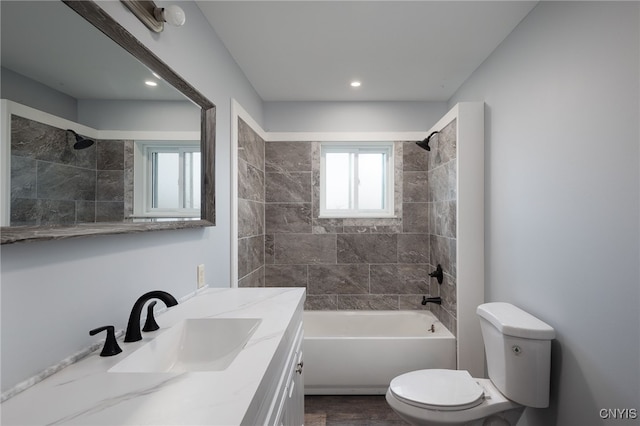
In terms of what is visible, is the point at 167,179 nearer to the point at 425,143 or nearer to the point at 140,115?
the point at 140,115

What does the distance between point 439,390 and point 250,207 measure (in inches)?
73.6

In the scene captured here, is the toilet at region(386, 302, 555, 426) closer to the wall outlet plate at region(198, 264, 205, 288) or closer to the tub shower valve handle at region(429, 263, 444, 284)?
the tub shower valve handle at region(429, 263, 444, 284)

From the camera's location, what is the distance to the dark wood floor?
88.6 inches

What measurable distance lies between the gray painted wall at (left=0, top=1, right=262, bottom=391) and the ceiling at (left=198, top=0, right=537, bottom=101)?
30 cm

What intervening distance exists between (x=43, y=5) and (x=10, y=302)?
733 mm

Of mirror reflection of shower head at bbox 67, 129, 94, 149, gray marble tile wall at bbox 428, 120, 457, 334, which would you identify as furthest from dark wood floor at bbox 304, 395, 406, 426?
mirror reflection of shower head at bbox 67, 129, 94, 149

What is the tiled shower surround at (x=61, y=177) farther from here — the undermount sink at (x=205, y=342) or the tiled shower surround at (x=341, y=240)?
the tiled shower surround at (x=341, y=240)

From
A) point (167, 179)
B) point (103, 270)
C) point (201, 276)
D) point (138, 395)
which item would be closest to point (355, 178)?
point (201, 276)

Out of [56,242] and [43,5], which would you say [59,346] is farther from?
[43,5]

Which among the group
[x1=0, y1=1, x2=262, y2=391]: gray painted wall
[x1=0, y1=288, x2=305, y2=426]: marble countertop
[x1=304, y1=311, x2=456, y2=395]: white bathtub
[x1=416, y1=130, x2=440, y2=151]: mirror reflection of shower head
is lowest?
[x1=304, y1=311, x2=456, y2=395]: white bathtub

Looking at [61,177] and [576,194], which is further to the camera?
[576,194]

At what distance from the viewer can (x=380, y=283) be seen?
3.23 m

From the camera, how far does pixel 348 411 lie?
2377 millimetres

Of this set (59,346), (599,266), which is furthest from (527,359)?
(59,346)
